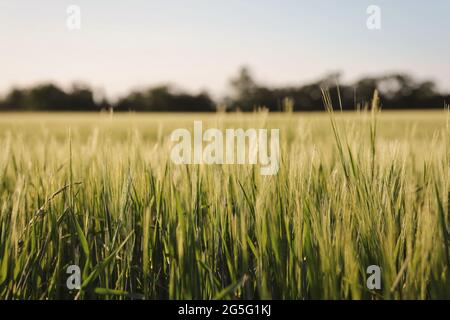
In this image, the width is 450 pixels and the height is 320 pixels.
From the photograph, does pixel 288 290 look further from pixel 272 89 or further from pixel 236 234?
pixel 272 89

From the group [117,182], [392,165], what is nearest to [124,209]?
[117,182]

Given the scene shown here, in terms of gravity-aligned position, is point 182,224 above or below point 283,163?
below

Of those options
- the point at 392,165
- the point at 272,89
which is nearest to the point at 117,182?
the point at 392,165

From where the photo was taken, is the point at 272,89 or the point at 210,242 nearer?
the point at 210,242

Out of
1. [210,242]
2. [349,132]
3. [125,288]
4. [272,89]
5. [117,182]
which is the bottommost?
[125,288]

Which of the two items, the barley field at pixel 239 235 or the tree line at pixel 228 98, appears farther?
the tree line at pixel 228 98

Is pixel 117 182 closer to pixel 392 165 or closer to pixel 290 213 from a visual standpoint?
pixel 290 213

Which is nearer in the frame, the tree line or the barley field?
the barley field

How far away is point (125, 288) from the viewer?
106 cm

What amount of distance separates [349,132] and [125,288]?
70 cm

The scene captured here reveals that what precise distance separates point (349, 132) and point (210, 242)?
0.49 meters

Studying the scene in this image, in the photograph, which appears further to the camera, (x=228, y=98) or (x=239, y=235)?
(x=228, y=98)
